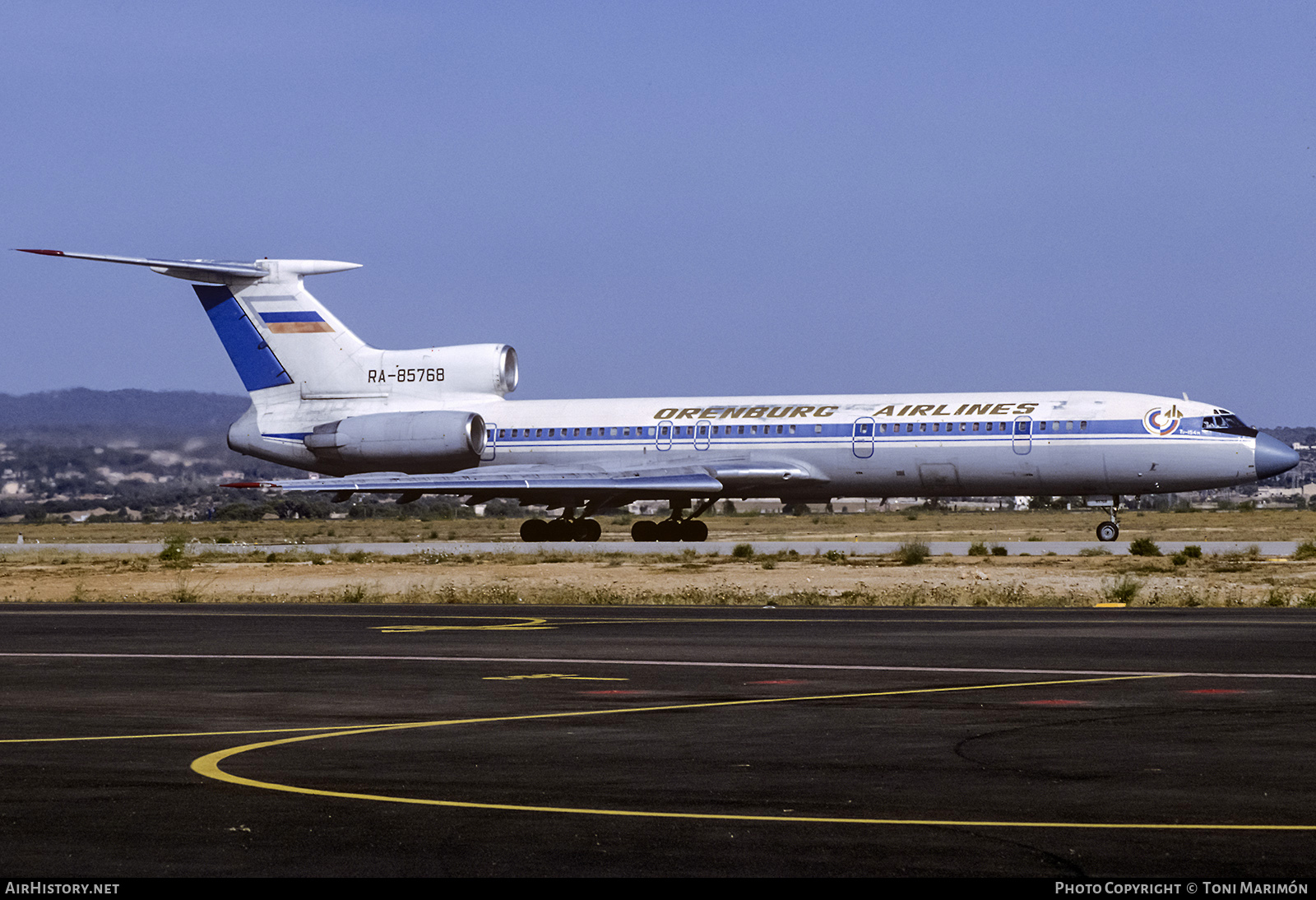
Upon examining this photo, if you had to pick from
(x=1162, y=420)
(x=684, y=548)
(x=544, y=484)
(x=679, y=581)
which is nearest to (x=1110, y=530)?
(x=1162, y=420)

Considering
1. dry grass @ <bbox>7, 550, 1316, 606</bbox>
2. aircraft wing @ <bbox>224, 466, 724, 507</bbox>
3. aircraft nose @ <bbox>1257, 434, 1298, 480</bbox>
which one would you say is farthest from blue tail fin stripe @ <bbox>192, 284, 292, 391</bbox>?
aircraft nose @ <bbox>1257, 434, 1298, 480</bbox>

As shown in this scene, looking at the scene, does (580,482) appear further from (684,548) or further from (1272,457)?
(1272,457)

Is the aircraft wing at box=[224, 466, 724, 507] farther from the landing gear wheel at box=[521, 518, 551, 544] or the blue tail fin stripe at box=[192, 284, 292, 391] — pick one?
the blue tail fin stripe at box=[192, 284, 292, 391]

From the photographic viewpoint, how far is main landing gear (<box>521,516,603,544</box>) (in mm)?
49344

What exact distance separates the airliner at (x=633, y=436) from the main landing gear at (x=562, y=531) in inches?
2.3

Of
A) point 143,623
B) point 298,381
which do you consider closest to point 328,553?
point 298,381

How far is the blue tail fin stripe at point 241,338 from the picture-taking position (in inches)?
1996

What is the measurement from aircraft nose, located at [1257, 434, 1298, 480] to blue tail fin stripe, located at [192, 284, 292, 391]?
29035 millimetres

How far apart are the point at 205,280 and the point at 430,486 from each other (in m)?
10.6

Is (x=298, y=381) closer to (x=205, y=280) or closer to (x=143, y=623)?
(x=205, y=280)

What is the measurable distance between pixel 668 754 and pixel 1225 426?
34765 mm

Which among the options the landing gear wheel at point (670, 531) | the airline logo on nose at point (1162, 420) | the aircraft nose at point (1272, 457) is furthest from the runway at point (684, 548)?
the airline logo on nose at point (1162, 420)

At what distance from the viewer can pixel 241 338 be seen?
5091 cm

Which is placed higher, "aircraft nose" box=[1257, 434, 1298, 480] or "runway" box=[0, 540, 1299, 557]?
"aircraft nose" box=[1257, 434, 1298, 480]
